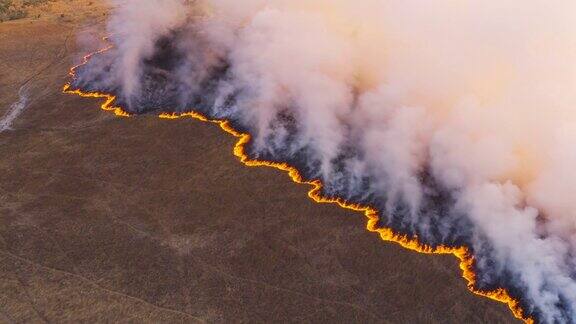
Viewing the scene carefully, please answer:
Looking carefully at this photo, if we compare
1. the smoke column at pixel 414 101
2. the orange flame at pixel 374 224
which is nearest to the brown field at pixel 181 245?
the orange flame at pixel 374 224

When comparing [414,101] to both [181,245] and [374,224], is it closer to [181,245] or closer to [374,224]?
[374,224]

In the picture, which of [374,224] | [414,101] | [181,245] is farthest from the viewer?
[414,101]

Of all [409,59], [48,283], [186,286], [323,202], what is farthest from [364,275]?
[409,59]

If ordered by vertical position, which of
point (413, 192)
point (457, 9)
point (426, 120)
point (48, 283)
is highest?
point (457, 9)

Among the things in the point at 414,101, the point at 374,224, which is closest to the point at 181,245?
the point at 374,224

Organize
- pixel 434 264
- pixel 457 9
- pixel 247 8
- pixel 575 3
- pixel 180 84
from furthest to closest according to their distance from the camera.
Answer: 1. pixel 247 8
2. pixel 180 84
3. pixel 457 9
4. pixel 575 3
5. pixel 434 264

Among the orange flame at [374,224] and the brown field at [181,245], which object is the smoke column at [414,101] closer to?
the orange flame at [374,224]

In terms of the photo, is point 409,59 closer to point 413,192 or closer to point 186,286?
point 413,192

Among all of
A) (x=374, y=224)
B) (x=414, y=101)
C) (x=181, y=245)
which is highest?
(x=414, y=101)
